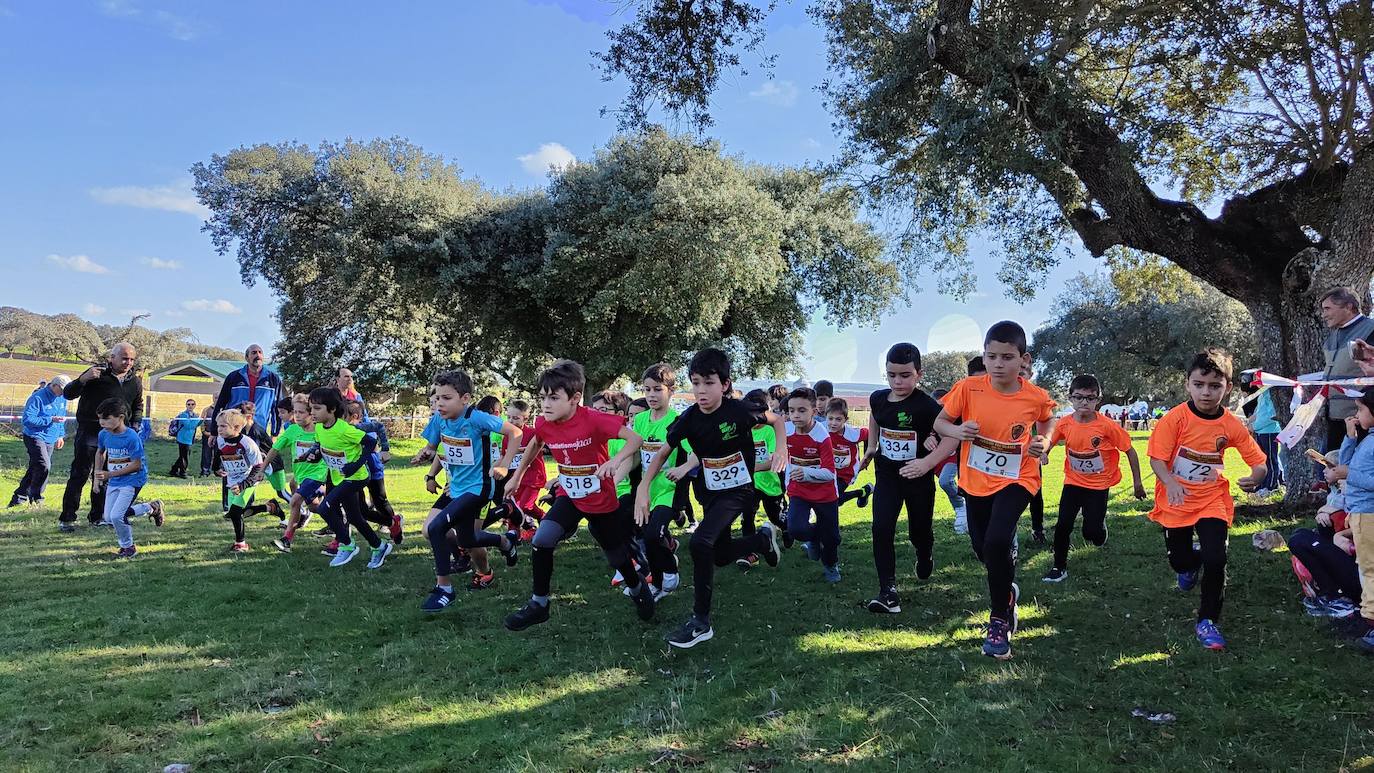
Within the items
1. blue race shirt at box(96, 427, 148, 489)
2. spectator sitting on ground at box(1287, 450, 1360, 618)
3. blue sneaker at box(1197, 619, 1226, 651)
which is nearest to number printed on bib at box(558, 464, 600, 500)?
blue sneaker at box(1197, 619, 1226, 651)

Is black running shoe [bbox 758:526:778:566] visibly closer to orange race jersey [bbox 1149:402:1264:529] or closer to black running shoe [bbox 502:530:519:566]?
black running shoe [bbox 502:530:519:566]

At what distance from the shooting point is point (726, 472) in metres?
5.29

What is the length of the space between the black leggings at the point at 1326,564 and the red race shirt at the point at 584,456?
4.92m

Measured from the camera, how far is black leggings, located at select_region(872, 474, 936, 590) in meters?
5.68

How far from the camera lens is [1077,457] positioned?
6703 mm

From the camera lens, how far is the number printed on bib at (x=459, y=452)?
6379 millimetres

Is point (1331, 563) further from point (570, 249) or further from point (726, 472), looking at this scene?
point (570, 249)

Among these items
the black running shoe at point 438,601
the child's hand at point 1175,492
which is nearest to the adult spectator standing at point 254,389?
the black running shoe at point 438,601

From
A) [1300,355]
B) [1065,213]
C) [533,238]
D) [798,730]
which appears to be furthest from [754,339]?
[798,730]

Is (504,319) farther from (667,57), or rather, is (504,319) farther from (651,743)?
(651,743)

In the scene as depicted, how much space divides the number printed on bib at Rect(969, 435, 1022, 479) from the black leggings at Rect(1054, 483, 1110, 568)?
2.09 m

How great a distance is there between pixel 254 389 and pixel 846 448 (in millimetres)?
7702

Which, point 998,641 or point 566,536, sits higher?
point 566,536

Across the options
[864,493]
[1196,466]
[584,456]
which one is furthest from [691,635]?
[864,493]
